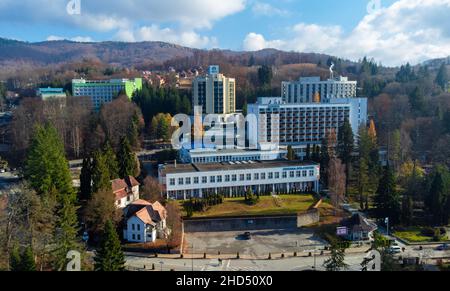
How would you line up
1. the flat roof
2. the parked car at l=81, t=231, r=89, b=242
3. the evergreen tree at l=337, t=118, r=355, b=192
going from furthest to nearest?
the evergreen tree at l=337, t=118, r=355, b=192, the flat roof, the parked car at l=81, t=231, r=89, b=242

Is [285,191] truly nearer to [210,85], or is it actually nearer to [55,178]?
[55,178]

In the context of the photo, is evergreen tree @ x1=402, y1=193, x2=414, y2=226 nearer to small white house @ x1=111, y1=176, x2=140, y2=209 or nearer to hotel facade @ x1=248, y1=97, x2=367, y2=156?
small white house @ x1=111, y1=176, x2=140, y2=209

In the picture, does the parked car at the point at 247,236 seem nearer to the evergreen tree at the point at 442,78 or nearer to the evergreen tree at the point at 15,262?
the evergreen tree at the point at 15,262

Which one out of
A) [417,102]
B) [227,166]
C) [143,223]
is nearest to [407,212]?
[227,166]

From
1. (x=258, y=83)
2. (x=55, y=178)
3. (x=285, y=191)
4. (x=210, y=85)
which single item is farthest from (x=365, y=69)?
(x=55, y=178)

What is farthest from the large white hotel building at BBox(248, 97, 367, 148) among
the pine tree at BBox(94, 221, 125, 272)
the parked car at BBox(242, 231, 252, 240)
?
the pine tree at BBox(94, 221, 125, 272)

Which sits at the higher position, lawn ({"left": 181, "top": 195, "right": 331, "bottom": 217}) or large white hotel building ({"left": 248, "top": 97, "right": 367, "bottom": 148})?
large white hotel building ({"left": 248, "top": 97, "right": 367, "bottom": 148})
